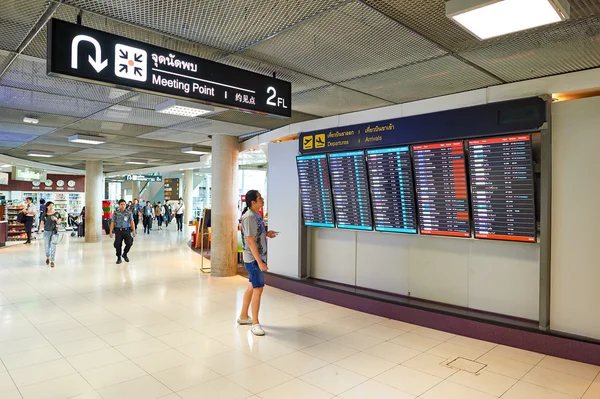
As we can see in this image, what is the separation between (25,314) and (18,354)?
1661 millimetres

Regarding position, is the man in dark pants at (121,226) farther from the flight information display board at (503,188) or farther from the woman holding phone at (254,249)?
the flight information display board at (503,188)

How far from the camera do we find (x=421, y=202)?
17.0ft

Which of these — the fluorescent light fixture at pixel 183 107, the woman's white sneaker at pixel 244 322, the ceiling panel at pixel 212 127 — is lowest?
the woman's white sneaker at pixel 244 322

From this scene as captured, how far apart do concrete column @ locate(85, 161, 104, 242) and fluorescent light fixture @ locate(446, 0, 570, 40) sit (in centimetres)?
1483

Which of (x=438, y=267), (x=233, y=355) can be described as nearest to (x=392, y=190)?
(x=438, y=267)

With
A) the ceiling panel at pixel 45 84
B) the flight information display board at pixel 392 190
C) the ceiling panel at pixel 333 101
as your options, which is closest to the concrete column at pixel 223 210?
the ceiling panel at pixel 333 101

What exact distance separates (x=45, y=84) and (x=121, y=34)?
2.07 metres

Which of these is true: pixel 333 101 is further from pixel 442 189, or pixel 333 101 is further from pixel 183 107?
pixel 183 107

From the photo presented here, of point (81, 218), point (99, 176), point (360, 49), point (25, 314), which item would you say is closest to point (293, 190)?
point (360, 49)

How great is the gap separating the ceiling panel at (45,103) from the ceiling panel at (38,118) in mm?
278

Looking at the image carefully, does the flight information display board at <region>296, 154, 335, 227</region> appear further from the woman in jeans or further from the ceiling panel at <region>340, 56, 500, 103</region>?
the woman in jeans

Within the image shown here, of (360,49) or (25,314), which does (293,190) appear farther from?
(25,314)

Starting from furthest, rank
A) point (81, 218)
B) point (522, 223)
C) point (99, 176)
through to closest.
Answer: point (81, 218) → point (99, 176) → point (522, 223)

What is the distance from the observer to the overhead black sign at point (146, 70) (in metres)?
2.65
